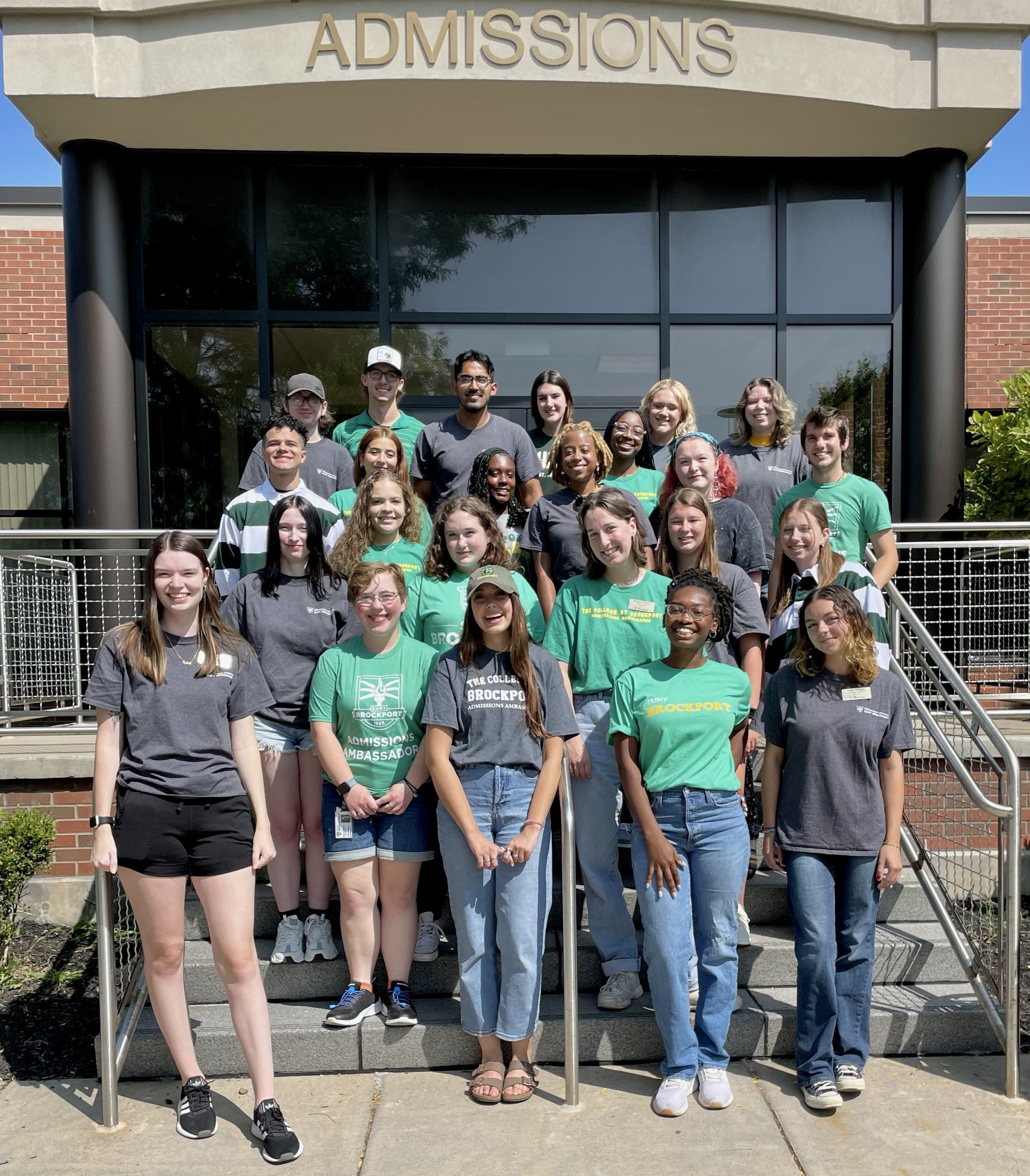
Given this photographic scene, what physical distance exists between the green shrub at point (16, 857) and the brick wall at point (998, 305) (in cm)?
906

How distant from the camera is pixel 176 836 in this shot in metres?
3.31

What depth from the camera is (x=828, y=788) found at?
360 centimetres

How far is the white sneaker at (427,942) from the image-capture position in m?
4.04

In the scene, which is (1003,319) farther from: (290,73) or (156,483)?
(156,483)

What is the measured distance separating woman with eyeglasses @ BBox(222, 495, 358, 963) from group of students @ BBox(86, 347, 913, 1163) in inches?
0.4

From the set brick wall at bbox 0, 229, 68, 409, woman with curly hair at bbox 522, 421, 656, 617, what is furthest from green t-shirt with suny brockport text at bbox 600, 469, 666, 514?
brick wall at bbox 0, 229, 68, 409

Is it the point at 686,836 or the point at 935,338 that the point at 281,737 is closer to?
the point at 686,836

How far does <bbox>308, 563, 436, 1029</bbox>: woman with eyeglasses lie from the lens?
146 inches

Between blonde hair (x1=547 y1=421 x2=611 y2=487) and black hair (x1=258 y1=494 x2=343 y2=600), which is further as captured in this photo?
blonde hair (x1=547 y1=421 x2=611 y2=487)

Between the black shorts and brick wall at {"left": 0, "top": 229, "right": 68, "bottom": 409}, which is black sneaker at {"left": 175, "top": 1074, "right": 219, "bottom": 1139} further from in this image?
brick wall at {"left": 0, "top": 229, "right": 68, "bottom": 409}

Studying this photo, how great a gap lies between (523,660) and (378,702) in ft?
1.92

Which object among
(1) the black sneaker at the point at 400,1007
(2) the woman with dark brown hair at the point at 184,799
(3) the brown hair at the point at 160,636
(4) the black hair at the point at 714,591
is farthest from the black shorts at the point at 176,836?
(4) the black hair at the point at 714,591

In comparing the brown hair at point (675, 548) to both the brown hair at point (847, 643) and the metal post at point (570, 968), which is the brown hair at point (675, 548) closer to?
the brown hair at point (847, 643)

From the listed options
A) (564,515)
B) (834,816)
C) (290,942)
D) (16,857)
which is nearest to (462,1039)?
(290,942)
